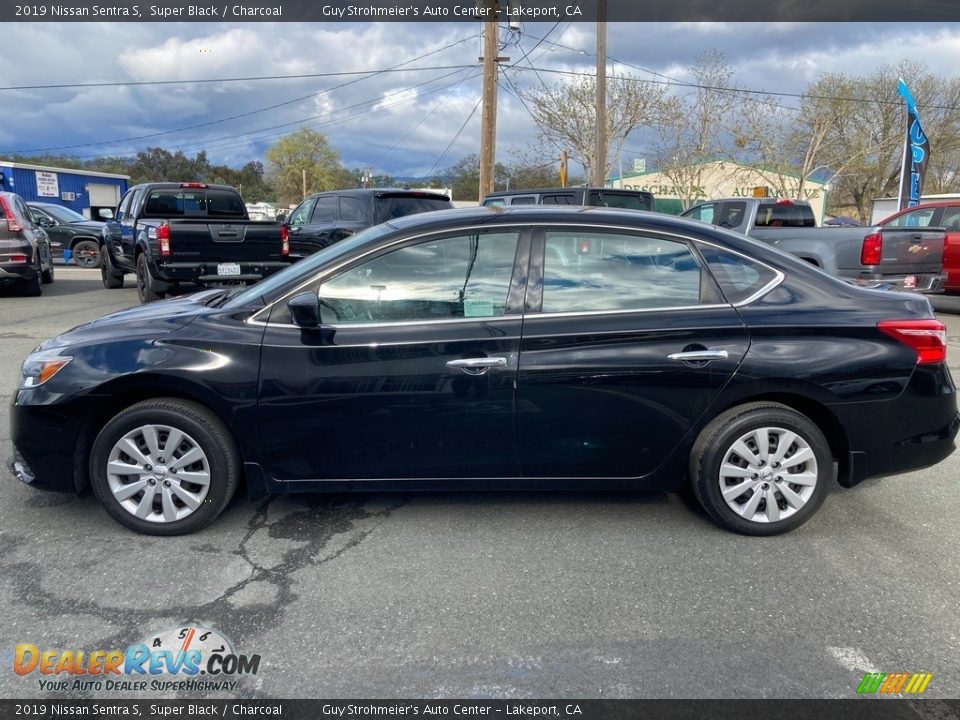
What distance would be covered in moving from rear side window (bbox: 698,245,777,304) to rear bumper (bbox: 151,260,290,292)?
315 inches

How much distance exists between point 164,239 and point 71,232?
37.7 ft

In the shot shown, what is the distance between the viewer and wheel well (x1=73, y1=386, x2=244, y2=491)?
12.2ft

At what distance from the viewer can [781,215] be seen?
12562 millimetres

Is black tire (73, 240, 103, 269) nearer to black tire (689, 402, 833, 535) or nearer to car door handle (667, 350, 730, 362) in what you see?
car door handle (667, 350, 730, 362)

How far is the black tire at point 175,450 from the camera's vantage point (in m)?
3.68

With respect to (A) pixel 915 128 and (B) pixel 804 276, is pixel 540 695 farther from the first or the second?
(A) pixel 915 128

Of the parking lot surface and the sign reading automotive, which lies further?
the sign reading automotive

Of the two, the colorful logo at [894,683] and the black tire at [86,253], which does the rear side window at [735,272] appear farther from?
the black tire at [86,253]

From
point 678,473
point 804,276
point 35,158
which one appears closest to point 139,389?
point 678,473

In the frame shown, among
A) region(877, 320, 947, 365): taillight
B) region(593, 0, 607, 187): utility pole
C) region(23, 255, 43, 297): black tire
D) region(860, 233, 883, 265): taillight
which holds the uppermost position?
region(593, 0, 607, 187): utility pole

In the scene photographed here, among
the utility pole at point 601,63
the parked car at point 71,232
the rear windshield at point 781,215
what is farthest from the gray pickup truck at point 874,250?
the parked car at point 71,232

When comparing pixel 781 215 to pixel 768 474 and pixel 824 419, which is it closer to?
pixel 824 419

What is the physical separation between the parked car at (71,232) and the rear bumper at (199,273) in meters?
9.35

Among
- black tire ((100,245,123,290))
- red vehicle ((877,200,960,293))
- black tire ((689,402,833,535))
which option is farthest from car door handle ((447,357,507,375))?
black tire ((100,245,123,290))
